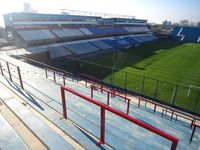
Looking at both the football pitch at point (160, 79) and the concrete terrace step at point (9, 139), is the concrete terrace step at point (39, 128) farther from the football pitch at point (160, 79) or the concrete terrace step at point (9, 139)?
the football pitch at point (160, 79)

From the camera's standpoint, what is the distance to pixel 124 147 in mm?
4484

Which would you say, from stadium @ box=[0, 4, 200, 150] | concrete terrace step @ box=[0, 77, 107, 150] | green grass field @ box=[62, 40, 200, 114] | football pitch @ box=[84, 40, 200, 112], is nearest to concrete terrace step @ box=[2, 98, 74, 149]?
stadium @ box=[0, 4, 200, 150]

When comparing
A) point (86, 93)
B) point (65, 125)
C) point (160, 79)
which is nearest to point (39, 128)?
point (65, 125)

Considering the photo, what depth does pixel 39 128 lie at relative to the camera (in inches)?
189

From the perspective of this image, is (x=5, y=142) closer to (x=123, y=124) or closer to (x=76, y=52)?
(x=123, y=124)

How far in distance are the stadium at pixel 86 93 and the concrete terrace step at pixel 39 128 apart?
0.03 m

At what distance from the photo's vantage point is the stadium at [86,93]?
4.57 m

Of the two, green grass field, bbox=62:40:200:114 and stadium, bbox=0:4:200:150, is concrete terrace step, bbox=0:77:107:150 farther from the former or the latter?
green grass field, bbox=62:40:200:114

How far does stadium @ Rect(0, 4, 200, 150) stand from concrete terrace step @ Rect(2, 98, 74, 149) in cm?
3

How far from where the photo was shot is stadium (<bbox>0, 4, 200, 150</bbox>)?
457 centimetres

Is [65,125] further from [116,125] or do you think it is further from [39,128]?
[116,125]

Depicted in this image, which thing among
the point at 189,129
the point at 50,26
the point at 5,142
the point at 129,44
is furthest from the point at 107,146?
the point at 129,44

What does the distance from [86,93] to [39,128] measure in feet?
21.5

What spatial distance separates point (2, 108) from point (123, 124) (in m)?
4.85
